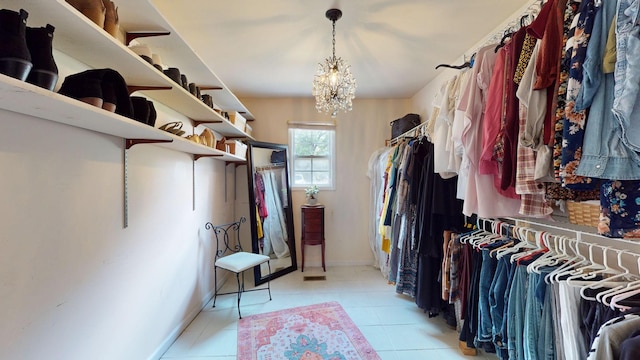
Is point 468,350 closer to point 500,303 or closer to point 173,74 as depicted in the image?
point 500,303

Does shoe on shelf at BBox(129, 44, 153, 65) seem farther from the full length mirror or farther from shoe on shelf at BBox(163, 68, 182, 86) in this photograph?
the full length mirror

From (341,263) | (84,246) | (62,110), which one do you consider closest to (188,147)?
(84,246)

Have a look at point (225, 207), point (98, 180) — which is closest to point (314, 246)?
point (225, 207)

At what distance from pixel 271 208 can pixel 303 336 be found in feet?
5.55

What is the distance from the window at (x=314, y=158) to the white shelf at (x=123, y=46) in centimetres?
189

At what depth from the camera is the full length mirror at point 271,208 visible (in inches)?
125

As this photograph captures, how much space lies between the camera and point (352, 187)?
389cm

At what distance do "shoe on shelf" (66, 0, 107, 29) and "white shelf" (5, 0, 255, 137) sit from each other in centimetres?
7

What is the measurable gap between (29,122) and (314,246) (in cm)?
324

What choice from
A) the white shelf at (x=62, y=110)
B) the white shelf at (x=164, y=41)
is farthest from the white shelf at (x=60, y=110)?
the white shelf at (x=164, y=41)

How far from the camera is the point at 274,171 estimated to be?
141 inches

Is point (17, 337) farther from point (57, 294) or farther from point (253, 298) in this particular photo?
point (253, 298)

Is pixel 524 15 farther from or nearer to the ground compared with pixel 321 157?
farther from the ground

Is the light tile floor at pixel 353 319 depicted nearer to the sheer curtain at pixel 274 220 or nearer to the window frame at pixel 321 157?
the sheer curtain at pixel 274 220
